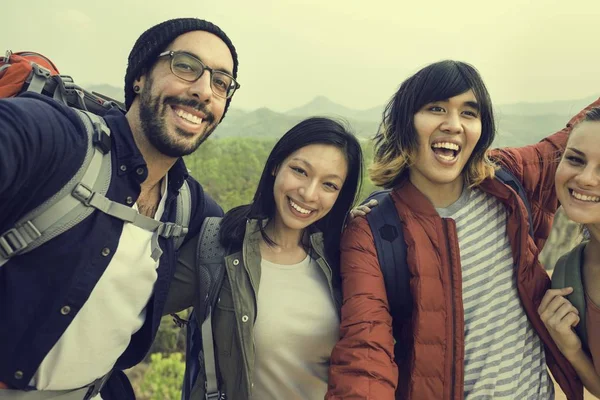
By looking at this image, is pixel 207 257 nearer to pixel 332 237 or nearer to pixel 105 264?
pixel 105 264

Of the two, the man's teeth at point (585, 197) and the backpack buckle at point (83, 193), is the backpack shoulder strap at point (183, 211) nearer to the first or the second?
the backpack buckle at point (83, 193)

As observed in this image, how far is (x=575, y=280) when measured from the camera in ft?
6.23

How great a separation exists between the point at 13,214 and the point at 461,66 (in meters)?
1.86

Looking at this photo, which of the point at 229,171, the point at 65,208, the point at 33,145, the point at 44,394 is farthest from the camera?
the point at 229,171

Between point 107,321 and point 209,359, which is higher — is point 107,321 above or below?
above

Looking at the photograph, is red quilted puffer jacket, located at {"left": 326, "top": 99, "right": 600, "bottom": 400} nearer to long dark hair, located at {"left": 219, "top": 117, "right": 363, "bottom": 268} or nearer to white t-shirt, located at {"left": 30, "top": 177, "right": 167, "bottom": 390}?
long dark hair, located at {"left": 219, "top": 117, "right": 363, "bottom": 268}

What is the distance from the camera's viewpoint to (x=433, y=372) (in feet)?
5.77

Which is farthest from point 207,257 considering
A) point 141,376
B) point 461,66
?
point 141,376

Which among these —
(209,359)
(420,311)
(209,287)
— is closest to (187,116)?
(209,287)

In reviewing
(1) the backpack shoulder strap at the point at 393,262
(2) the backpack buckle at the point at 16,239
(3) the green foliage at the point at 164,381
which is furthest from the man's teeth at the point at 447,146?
(3) the green foliage at the point at 164,381

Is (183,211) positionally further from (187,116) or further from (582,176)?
(582,176)

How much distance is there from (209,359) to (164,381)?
12.3 feet

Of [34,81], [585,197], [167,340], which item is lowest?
[167,340]

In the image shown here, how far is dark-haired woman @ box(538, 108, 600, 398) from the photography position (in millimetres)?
1793
